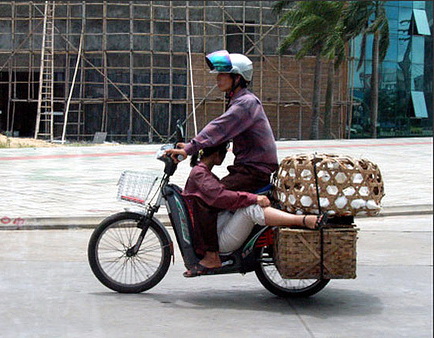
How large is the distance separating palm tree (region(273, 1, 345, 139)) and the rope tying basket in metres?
27.9

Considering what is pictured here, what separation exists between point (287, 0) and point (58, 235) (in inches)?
1042

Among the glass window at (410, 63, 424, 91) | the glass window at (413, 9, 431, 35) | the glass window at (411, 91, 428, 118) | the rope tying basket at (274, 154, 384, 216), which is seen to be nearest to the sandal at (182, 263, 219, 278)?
the rope tying basket at (274, 154, 384, 216)

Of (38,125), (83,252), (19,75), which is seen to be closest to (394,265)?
(83,252)

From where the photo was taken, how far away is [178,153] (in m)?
5.86

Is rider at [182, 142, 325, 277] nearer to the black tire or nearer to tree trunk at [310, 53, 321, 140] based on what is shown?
the black tire

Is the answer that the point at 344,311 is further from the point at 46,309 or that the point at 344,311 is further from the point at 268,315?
the point at 46,309

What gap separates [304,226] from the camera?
5.75 meters

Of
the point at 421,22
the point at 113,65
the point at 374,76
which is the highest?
the point at 421,22

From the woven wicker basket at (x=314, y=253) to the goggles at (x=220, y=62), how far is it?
121 cm

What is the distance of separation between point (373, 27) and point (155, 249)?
30.7m

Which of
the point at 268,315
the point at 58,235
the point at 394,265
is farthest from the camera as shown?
the point at 58,235

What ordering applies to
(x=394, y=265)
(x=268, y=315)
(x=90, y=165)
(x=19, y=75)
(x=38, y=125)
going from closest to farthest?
(x=268, y=315) → (x=394, y=265) → (x=90, y=165) → (x=38, y=125) → (x=19, y=75)

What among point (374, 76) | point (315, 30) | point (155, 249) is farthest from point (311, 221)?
point (374, 76)

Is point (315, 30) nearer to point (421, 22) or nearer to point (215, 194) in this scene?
point (421, 22)
